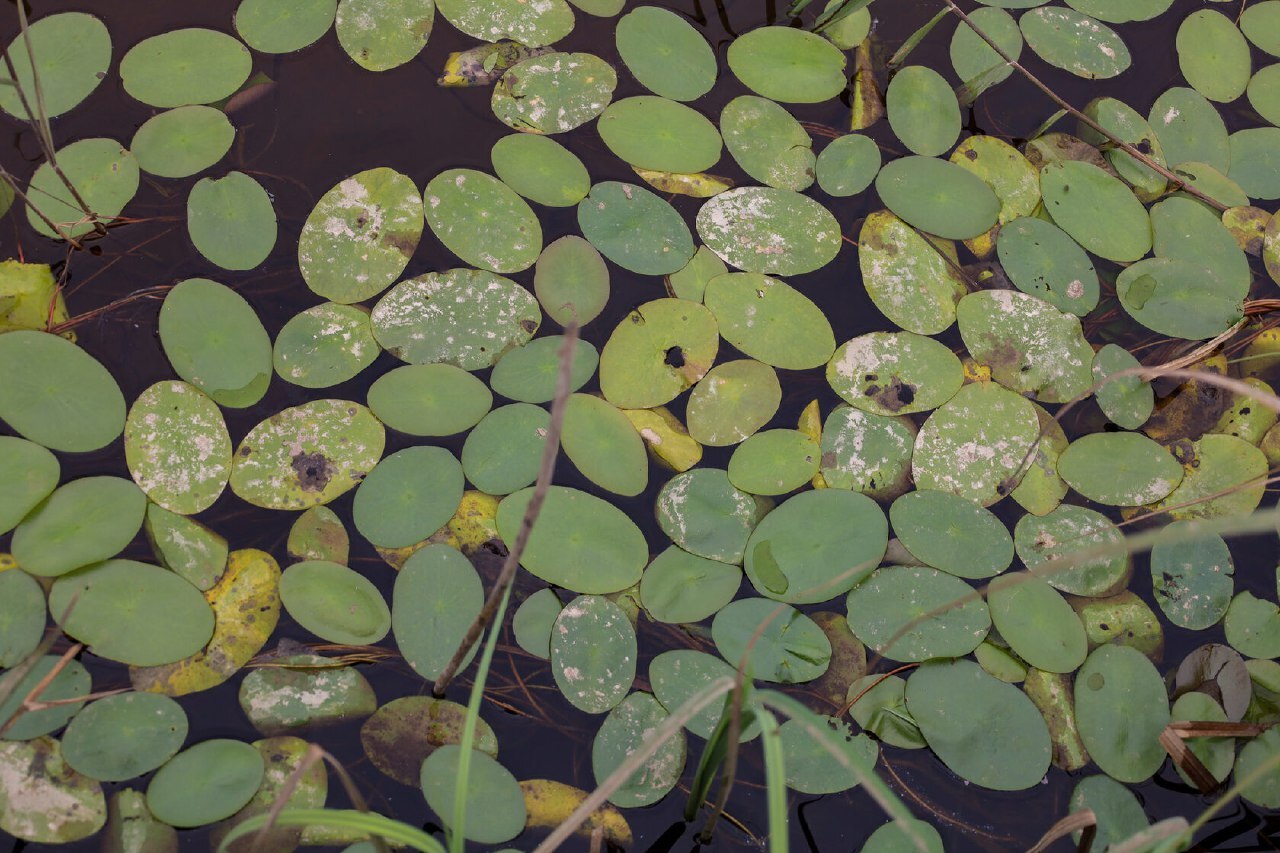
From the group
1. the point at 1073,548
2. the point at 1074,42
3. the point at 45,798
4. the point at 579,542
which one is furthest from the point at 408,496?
the point at 1074,42

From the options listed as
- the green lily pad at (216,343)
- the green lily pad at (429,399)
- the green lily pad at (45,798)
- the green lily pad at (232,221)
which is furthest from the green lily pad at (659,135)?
the green lily pad at (45,798)

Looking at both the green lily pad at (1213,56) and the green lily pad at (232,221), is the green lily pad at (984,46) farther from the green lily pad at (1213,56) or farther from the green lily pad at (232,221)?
the green lily pad at (232,221)

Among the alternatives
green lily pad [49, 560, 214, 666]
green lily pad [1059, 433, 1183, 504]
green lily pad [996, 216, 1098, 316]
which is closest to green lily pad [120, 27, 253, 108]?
green lily pad [49, 560, 214, 666]

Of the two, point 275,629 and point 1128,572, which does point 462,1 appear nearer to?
point 275,629

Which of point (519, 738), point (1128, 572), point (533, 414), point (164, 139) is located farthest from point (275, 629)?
point (1128, 572)

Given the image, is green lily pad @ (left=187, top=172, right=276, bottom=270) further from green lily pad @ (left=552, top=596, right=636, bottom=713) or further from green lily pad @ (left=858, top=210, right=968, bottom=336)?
green lily pad @ (left=858, top=210, right=968, bottom=336)

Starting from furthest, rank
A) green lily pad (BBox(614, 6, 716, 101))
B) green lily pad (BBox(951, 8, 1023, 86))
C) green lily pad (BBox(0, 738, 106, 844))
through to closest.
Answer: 1. green lily pad (BBox(951, 8, 1023, 86))
2. green lily pad (BBox(614, 6, 716, 101))
3. green lily pad (BBox(0, 738, 106, 844))
